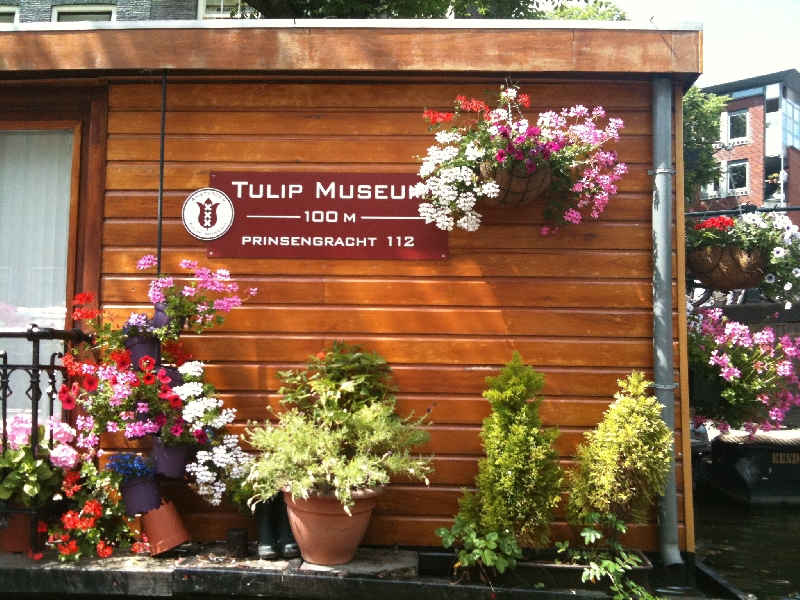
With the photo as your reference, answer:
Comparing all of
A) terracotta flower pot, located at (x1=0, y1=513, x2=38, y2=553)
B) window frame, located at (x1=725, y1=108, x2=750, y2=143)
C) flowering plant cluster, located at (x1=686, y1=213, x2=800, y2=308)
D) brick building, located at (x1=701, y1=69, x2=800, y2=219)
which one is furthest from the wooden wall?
window frame, located at (x1=725, y1=108, x2=750, y2=143)

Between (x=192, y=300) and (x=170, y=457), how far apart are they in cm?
93

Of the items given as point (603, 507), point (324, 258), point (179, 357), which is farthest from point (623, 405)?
point (179, 357)

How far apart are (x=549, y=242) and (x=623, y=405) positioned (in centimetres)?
115

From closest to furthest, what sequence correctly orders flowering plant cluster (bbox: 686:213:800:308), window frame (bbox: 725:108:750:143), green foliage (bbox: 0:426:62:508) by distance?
1. green foliage (bbox: 0:426:62:508)
2. flowering plant cluster (bbox: 686:213:800:308)
3. window frame (bbox: 725:108:750:143)

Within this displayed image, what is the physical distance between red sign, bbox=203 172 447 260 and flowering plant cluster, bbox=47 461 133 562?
5.08 ft

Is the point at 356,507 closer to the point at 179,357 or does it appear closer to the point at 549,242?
the point at 179,357

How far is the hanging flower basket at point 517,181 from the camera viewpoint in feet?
14.2

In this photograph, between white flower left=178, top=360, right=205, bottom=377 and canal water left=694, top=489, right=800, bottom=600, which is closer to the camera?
white flower left=178, top=360, right=205, bottom=377

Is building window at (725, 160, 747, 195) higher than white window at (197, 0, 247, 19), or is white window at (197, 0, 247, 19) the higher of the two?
building window at (725, 160, 747, 195)

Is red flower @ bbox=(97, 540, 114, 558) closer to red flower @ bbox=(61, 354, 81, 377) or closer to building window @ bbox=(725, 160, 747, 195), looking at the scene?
red flower @ bbox=(61, 354, 81, 377)

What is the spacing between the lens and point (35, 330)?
4309mm

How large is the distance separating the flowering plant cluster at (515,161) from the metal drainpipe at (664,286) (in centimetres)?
27

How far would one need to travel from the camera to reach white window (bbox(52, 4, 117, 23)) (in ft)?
39.2

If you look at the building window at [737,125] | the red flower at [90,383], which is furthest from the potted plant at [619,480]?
the building window at [737,125]
